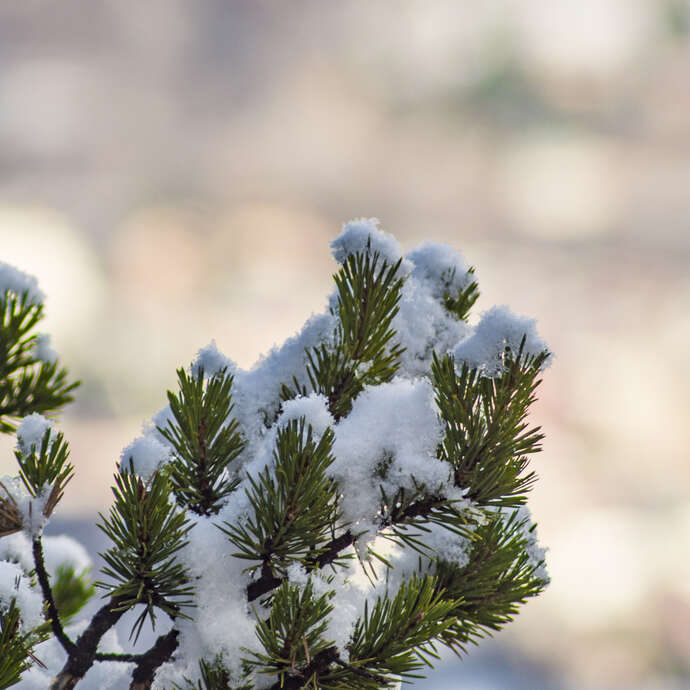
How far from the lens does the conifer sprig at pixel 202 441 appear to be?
189 centimetres

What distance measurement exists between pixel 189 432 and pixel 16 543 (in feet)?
4.36

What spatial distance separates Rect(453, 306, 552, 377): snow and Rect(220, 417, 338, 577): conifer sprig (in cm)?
48

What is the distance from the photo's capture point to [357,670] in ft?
5.84

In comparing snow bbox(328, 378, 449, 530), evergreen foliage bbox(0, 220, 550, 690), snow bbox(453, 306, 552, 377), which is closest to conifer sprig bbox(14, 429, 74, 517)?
evergreen foliage bbox(0, 220, 550, 690)

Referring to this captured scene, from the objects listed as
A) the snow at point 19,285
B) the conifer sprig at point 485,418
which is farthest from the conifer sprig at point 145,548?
the snow at point 19,285

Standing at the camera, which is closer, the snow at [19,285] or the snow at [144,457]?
the snow at [144,457]

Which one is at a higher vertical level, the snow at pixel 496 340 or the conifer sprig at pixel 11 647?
the snow at pixel 496 340

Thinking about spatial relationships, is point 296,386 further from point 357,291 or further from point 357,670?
point 357,670

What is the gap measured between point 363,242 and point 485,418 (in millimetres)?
637

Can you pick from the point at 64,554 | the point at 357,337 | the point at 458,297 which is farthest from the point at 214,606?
the point at 64,554

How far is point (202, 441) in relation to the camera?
1.94 metres

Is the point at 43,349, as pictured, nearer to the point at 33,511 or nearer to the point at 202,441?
the point at 33,511

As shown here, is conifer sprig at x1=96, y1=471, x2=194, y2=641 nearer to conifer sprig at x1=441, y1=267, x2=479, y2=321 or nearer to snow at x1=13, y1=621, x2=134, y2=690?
snow at x1=13, y1=621, x2=134, y2=690

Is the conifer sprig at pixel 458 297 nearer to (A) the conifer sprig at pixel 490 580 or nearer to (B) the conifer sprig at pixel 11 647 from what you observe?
(A) the conifer sprig at pixel 490 580
